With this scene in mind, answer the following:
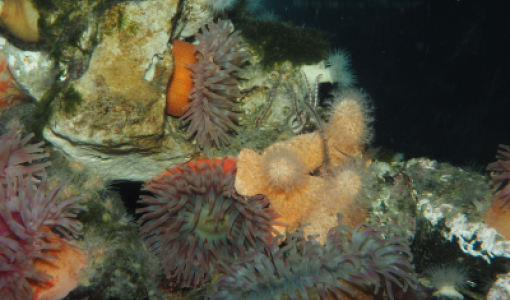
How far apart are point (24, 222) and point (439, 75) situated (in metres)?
3.71

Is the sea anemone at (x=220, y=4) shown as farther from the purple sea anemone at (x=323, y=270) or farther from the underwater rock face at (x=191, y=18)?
the purple sea anemone at (x=323, y=270)

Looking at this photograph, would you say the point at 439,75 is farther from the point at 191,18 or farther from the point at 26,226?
the point at 26,226

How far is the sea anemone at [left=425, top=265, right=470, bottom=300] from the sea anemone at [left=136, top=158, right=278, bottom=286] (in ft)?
4.28

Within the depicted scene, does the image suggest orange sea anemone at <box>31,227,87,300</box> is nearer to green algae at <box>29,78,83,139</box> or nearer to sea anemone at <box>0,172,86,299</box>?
sea anemone at <box>0,172,86,299</box>

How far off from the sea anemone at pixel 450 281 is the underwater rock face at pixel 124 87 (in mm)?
2427

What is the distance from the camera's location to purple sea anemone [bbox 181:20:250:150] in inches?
87.0

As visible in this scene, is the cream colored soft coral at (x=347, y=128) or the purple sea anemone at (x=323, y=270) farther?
the cream colored soft coral at (x=347, y=128)

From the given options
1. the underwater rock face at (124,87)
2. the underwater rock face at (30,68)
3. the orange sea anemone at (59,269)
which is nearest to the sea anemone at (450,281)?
the underwater rock face at (124,87)

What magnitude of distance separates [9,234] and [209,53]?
6.08 feet

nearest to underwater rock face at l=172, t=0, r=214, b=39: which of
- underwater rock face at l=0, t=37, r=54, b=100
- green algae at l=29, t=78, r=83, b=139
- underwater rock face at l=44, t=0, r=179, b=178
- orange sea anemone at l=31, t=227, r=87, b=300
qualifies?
underwater rock face at l=44, t=0, r=179, b=178

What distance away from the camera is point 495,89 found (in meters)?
2.46

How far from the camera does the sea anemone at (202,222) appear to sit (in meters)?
1.96

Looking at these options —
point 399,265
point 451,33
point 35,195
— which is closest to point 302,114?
point 399,265

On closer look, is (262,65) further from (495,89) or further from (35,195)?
(495,89)
